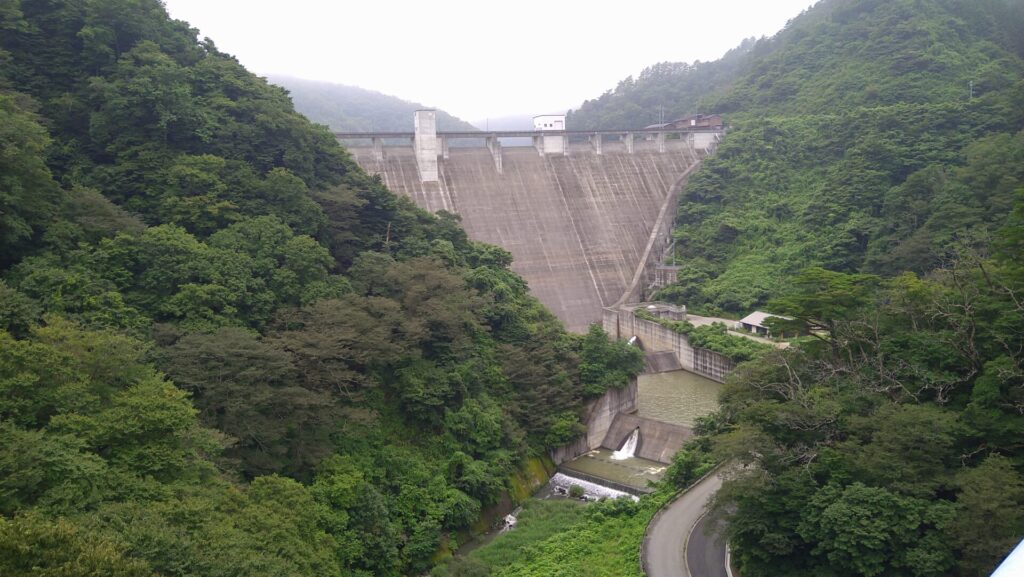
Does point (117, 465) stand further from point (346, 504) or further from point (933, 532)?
point (933, 532)

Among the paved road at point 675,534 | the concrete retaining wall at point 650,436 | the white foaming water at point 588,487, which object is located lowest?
the white foaming water at point 588,487

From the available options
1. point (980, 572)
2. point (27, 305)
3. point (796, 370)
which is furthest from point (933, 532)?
point (27, 305)

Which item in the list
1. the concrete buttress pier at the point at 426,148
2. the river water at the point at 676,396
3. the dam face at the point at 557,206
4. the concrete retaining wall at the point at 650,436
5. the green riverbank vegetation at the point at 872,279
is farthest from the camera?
the concrete buttress pier at the point at 426,148

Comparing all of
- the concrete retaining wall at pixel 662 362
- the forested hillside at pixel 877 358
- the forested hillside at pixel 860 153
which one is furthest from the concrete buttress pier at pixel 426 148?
the concrete retaining wall at pixel 662 362

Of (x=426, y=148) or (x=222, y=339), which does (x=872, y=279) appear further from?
(x=426, y=148)

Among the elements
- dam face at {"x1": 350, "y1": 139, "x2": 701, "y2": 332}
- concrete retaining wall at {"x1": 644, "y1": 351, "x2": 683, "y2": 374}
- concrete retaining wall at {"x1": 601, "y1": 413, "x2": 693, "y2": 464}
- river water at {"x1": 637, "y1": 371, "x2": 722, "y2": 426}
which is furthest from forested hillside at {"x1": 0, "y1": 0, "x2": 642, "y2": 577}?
dam face at {"x1": 350, "y1": 139, "x2": 701, "y2": 332}

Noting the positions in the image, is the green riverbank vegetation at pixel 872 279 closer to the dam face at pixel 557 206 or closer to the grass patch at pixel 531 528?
the dam face at pixel 557 206
